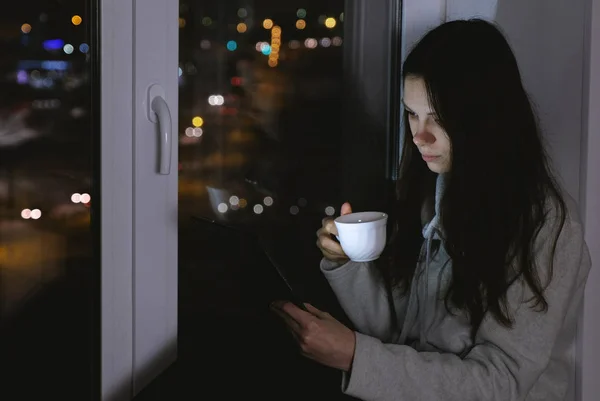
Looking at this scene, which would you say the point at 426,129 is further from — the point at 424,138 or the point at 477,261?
the point at 477,261

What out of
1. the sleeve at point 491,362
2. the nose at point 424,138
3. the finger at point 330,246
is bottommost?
the sleeve at point 491,362

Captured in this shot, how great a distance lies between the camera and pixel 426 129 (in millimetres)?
1125

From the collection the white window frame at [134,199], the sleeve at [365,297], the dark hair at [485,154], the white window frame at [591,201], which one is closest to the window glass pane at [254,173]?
the white window frame at [134,199]

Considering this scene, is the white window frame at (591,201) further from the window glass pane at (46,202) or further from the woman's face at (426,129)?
the window glass pane at (46,202)

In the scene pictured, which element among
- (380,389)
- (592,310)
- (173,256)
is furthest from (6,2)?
(592,310)

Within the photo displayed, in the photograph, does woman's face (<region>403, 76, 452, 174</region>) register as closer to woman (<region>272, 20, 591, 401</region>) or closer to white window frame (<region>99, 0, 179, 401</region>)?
woman (<region>272, 20, 591, 401</region>)

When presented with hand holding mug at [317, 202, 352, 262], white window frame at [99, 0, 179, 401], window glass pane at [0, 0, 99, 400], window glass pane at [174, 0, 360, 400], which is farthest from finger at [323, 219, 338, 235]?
window glass pane at [0, 0, 99, 400]

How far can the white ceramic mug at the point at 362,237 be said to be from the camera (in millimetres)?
1103

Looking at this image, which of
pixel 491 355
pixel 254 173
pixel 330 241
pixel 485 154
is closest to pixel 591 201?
pixel 485 154

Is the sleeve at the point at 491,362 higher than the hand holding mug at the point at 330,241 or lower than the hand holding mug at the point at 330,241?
lower

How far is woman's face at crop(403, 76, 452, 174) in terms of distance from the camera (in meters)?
1.12

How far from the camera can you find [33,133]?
1.01 m

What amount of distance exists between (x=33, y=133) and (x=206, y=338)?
0.48m

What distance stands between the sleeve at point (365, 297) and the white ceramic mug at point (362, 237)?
0.15 meters
